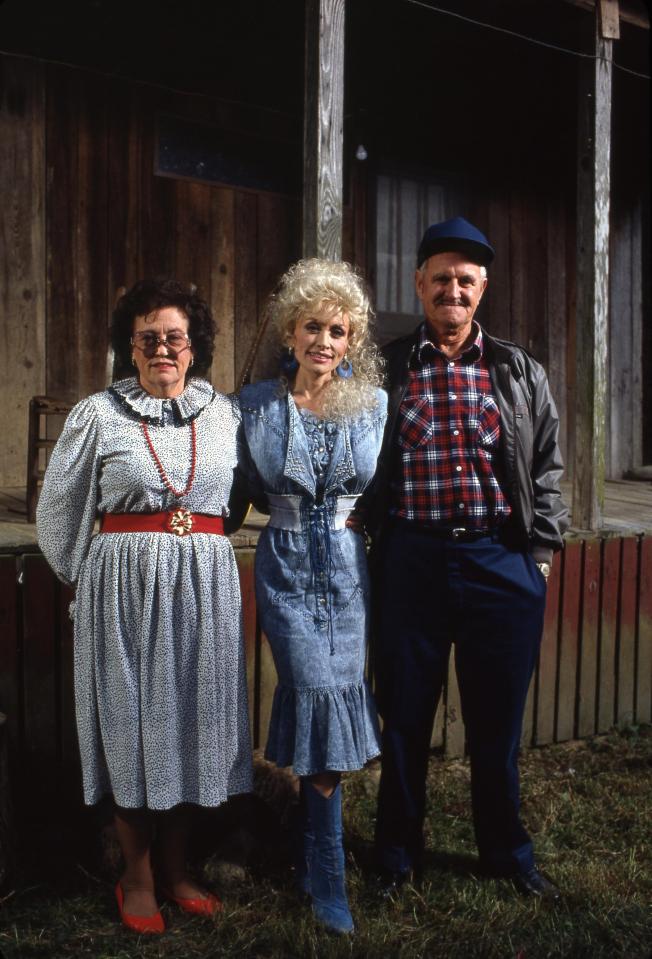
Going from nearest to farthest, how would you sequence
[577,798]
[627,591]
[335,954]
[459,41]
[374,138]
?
1. [335,954]
2. [577,798]
3. [627,591]
4. [459,41]
5. [374,138]

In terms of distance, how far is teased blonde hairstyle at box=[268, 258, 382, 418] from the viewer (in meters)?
2.91

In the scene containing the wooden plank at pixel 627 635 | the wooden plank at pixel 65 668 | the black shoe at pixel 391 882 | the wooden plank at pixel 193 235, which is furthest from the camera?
the wooden plank at pixel 193 235

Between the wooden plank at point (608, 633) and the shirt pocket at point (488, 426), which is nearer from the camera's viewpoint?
the shirt pocket at point (488, 426)

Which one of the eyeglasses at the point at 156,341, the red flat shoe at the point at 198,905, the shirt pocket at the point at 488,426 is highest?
the eyeglasses at the point at 156,341

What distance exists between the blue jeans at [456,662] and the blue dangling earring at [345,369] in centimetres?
53

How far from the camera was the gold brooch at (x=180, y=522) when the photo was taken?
2896 mm

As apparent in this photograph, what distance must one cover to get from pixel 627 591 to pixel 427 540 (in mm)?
2519

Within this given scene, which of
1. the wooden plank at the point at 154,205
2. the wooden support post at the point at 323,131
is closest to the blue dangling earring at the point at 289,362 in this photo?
the wooden support post at the point at 323,131

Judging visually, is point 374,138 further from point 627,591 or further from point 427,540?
point 427,540

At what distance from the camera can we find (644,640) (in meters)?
5.38

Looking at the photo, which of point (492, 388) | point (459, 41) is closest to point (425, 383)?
point (492, 388)

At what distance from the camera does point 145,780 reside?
9.50 feet

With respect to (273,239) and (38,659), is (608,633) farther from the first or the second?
(273,239)

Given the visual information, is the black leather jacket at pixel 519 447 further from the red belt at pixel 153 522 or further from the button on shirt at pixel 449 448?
the red belt at pixel 153 522
